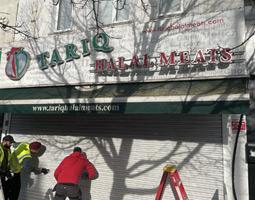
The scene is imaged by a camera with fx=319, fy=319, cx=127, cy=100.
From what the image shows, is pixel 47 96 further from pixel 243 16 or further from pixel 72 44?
pixel 243 16

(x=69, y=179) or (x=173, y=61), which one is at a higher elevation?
(x=173, y=61)

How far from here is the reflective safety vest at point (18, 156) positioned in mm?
7751

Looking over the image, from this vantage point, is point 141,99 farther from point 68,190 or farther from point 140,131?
point 68,190

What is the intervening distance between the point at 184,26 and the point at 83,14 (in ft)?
10.4

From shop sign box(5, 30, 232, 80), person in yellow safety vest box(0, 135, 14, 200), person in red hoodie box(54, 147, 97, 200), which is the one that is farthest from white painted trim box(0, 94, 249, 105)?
person in red hoodie box(54, 147, 97, 200)

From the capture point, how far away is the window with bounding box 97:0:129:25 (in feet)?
27.7

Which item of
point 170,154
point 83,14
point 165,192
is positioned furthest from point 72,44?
point 165,192

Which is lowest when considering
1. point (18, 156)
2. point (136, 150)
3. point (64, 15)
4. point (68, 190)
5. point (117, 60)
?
point (68, 190)

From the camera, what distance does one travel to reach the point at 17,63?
29.8ft

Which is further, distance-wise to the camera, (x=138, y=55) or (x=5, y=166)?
(x=5, y=166)

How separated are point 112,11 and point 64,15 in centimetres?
163

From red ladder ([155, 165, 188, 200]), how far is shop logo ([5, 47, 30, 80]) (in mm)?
4859

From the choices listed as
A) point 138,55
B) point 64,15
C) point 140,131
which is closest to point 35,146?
point 140,131

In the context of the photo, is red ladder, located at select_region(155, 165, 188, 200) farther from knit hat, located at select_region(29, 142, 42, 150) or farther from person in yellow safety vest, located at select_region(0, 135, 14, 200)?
person in yellow safety vest, located at select_region(0, 135, 14, 200)
